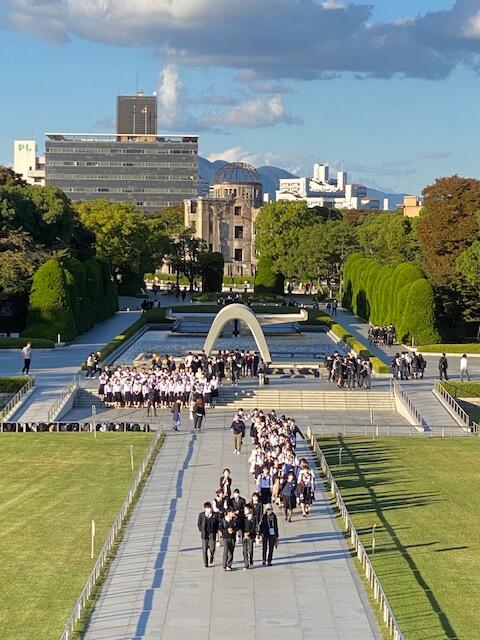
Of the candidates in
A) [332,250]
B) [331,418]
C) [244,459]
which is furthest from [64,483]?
[332,250]

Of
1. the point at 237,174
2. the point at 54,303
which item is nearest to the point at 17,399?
the point at 54,303

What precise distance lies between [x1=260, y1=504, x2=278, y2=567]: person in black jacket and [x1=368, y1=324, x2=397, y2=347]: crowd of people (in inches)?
1863

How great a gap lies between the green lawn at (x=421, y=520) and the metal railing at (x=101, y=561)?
5084mm

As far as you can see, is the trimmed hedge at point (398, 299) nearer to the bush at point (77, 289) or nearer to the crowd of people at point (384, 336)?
the crowd of people at point (384, 336)

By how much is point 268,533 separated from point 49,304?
45217 millimetres

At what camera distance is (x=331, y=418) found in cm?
4566

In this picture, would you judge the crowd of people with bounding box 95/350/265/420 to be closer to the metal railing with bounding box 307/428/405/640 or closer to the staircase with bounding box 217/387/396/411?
the staircase with bounding box 217/387/396/411

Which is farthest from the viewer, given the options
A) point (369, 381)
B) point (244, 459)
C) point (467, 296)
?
point (467, 296)

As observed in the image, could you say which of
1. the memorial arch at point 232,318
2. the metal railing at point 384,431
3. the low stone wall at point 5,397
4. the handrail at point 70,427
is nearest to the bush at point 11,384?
the low stone wall at point 5,397

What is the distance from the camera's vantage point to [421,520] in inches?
1115

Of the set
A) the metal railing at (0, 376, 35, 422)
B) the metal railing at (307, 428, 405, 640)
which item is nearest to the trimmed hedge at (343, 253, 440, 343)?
the metal railing at (0, 376, 35, 422)

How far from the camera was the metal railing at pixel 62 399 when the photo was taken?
44.4 m

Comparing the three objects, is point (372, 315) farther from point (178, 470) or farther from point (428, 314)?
point (178, 470)

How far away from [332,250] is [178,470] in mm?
85345
